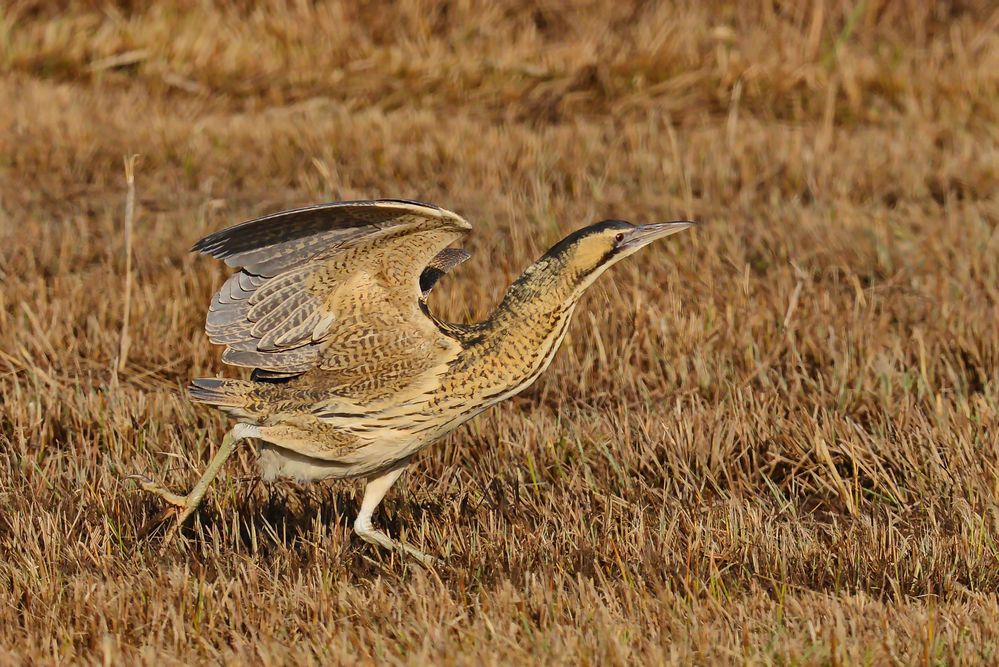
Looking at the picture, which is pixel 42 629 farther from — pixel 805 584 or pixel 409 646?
pixel 805 584

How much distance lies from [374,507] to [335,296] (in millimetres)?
730

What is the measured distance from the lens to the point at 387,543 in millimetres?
4461

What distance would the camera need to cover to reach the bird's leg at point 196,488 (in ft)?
14.6

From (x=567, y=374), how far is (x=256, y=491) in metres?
1.55

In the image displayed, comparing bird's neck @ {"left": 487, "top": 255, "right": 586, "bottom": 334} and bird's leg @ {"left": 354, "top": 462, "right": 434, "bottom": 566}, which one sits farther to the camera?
bird's leg @ {"left": 354, "top": 462, "right": 434, "bottom": 566}

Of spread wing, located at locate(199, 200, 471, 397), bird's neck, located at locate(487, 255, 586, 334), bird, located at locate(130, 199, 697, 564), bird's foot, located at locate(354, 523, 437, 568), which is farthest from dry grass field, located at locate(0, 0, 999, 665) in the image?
bird's neck, located at locate(487, 255, 586, 334)

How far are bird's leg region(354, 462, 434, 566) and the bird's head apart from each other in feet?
3.03

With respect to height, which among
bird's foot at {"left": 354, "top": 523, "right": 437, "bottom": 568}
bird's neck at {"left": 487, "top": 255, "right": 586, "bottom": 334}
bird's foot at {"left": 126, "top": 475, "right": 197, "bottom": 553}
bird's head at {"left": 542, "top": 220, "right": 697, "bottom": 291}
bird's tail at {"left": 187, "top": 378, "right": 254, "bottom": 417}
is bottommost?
bird's foot at {"left": 354, "top": 523, "right": 437, "bottom": 568}

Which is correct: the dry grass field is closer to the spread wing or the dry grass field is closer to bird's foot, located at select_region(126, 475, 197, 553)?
bird's foot, located at select_region(126, 475, 197, 553)

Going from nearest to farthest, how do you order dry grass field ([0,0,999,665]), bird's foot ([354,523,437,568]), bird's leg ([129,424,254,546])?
dry grass field ([0,0,999,665])
bird's foot ([354,523,437,568])
bird's leg ([129,424,254,546])

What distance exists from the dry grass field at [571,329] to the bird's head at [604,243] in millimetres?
866

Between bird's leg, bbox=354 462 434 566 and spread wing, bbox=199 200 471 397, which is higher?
spread wing, bbox=199 200 471 397

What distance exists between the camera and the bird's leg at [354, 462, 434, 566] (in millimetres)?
4504

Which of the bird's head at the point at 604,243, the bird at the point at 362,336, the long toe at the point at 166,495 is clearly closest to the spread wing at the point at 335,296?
the bird at the point at 362,336
